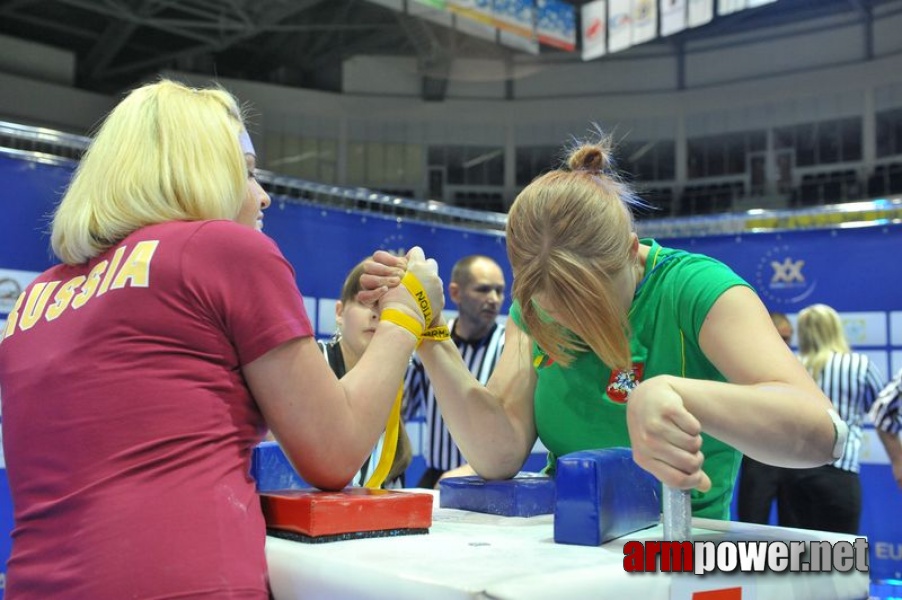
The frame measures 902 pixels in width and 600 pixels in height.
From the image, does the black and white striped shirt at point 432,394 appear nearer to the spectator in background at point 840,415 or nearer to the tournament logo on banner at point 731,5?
the spectator in background at point 840,415

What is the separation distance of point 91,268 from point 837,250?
208 inches

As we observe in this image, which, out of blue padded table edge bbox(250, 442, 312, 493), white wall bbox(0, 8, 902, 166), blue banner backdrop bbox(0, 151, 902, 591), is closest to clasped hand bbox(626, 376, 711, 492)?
blue padded table edge bbox(250, 442, 312, 493)

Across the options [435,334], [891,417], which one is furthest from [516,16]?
[435,334]

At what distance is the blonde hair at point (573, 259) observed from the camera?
4.04 ft

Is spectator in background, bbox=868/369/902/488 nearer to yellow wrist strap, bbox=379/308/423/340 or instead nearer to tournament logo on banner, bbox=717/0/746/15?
yellow wrist strap, bbox=379/308/423/340

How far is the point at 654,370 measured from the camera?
1339mm

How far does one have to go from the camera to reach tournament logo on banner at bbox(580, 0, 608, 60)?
1042 cm

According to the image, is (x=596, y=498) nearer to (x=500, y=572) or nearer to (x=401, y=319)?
(x=500, y=572)

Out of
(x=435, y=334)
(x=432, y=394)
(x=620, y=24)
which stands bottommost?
(x=432, y=394)

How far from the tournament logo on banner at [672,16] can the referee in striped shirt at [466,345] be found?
5738 millimetres

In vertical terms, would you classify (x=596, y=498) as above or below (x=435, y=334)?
below

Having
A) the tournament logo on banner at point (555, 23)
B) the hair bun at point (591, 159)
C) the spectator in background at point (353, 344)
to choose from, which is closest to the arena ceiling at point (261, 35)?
the tournament logo on banner at point (555, 23)

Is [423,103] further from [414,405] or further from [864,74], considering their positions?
[414,405]

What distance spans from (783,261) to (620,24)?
5.54 m
